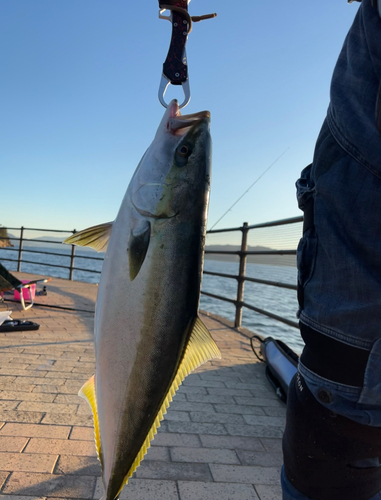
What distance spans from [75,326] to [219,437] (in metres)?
3.57

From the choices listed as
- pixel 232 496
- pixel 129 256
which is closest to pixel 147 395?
pixel 129 256

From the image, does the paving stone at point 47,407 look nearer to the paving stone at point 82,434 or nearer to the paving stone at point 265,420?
the paving stone at point 82,434

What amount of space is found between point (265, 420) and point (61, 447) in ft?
5.13

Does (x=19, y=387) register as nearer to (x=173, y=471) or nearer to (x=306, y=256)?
(x=173, y=471)

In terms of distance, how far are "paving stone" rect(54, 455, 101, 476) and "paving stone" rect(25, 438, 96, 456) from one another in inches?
2.2

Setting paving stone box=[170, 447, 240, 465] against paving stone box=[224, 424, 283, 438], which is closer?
paving stone box=[170, 447, 240, 465]

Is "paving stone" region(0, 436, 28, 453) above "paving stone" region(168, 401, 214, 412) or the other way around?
above

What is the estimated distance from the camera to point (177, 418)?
2.91m

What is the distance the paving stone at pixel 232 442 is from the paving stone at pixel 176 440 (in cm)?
6

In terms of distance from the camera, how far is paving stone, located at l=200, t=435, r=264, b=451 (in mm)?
2553

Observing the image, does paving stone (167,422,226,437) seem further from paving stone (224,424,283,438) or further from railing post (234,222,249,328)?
railing post (234,222,249,328)

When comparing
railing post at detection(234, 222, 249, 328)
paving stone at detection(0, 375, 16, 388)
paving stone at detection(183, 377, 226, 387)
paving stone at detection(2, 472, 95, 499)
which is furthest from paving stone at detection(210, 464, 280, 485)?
railing post at detection(234, 222, 249, 328)

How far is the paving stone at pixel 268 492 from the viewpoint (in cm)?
203

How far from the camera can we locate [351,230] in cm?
119
